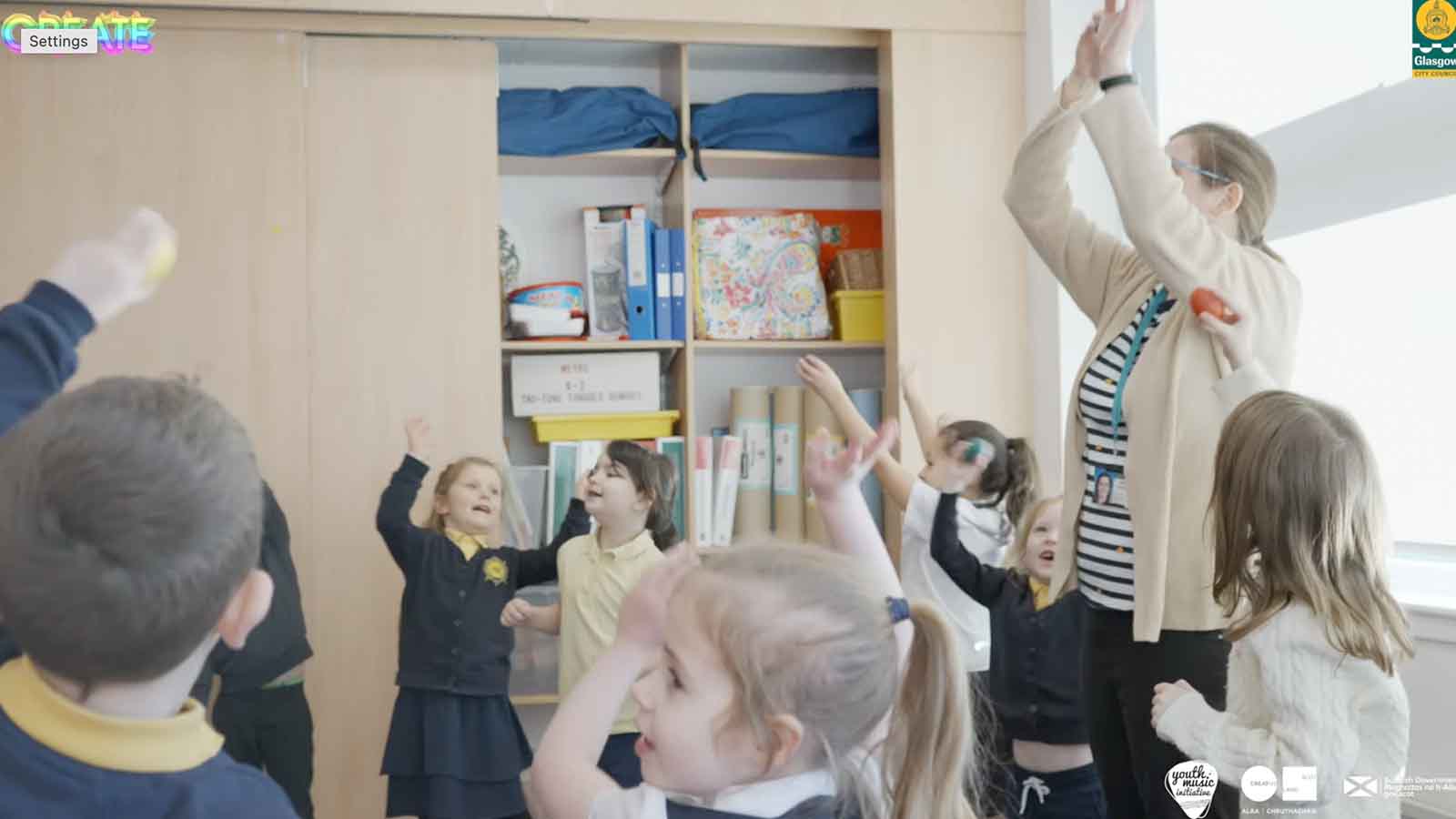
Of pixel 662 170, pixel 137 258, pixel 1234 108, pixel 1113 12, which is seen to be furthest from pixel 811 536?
pixel 137 258

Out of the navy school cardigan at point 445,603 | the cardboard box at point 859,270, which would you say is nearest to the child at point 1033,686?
the navy school cardigan at point 445,603

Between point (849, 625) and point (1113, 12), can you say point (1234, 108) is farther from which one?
point (849, 625)

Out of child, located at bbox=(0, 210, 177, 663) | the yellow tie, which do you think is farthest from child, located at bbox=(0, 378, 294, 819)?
the yellow tie

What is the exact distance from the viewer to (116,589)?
866 mm

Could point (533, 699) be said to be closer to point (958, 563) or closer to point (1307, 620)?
point (958, 563)

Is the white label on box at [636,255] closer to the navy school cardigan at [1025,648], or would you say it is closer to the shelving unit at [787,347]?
the shelving unit at [787,347]

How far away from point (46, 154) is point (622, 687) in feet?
8.88

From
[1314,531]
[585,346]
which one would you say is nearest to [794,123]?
[585,346]

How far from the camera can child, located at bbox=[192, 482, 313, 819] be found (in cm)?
288

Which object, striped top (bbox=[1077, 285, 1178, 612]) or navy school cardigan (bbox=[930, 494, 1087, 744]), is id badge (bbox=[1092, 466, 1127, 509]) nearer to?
striped top (bbox=[1077, 285, 1178, 612])

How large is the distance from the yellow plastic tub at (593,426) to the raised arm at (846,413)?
919mm

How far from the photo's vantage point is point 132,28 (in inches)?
127

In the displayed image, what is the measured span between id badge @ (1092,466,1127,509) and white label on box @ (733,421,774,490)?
1725mm

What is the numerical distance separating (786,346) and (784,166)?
1.76ft
